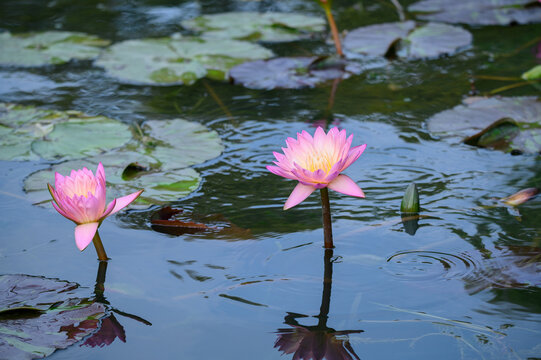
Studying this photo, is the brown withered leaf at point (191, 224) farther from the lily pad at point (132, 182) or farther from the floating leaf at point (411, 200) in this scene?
the floating leaf at point (411, 200)

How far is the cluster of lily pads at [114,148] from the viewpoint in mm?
2150

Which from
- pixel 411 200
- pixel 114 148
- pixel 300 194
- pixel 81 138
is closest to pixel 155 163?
pixel 114 148

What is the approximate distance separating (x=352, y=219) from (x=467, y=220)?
0.39 meters

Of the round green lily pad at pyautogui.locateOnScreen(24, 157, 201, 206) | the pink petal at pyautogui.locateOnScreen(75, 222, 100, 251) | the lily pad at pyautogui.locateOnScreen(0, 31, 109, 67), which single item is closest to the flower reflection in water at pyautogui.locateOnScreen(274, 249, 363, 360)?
the pink petal at pyautogui.locateOnScreen(75, 222, 100, 251)

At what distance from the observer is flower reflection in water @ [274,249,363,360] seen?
1.33m

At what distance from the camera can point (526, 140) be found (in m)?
2.37

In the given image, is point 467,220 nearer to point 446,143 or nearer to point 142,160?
point 446,143

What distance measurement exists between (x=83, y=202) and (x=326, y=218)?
2.26 feet

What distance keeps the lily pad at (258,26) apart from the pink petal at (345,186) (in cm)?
255

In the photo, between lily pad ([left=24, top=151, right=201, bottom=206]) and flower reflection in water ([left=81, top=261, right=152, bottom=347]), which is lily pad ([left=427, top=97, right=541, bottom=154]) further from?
flower reflection in water ([left=81, top=261, right=152, bottom=347])

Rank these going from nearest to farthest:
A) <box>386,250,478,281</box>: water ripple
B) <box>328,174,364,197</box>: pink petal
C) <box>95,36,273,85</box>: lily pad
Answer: <box>328,174,364,197</box>: pink petal < <box>386,250,478,281</box>: water ripple < <box>95,36,273,85</box>: lily pad

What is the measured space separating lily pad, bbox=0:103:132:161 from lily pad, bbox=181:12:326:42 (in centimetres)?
156

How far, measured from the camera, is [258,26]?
4.12 m

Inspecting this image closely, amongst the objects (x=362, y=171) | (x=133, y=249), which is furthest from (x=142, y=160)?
(x=362, y=171)
